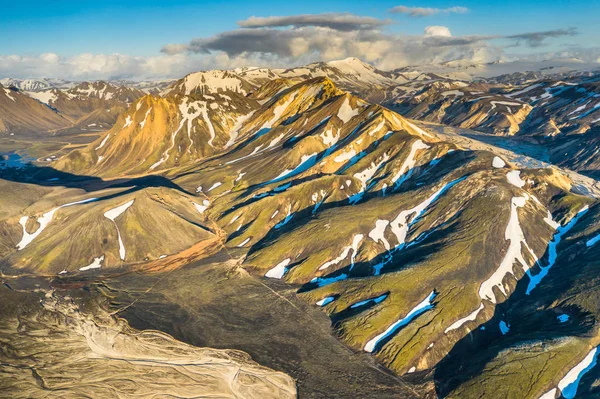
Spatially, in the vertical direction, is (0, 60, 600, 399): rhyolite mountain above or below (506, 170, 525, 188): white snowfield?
below

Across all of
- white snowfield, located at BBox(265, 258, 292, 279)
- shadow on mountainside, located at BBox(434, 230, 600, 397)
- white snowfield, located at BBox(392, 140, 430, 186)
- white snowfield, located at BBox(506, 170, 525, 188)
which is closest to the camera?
shadow on mountainside, located at BBox(434, 230, 600, 397)

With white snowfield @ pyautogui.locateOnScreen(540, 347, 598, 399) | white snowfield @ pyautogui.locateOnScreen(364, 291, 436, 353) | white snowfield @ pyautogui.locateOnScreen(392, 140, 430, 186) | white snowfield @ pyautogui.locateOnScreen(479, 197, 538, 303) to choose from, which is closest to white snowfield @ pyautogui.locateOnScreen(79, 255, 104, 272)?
white snowfield @ pyautogui.locateOnScreen(364, 291, 436, 353)

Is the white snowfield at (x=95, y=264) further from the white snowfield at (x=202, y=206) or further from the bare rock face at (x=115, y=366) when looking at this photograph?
the white snowfield at (x=202, y=206)

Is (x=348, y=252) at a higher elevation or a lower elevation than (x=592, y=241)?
lower

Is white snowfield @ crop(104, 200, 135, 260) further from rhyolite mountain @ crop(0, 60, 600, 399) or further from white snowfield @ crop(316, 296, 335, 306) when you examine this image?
white snowfield @ crop(316, 296, 335, 306)

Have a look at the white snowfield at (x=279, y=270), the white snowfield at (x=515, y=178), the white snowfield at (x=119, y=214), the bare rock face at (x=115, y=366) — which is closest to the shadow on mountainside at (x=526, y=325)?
the bare rock face at (x=115, y=366)

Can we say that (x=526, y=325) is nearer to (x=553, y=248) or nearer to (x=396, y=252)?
(x=553, y=248)

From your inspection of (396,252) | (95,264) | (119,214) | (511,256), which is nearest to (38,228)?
(119,214)
